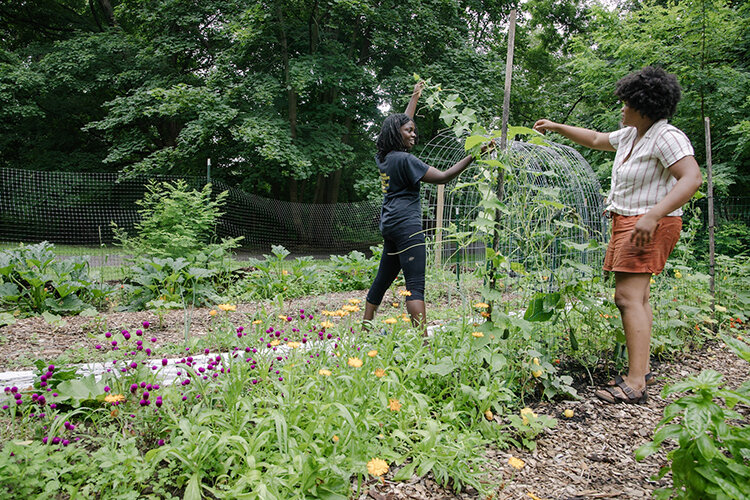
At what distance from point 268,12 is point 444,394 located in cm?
1006

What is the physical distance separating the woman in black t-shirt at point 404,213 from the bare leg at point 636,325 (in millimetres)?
1005

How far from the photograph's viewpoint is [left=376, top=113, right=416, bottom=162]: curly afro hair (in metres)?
2.53

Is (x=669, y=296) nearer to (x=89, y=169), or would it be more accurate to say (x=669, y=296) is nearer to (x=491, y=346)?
(x=491, y=346)

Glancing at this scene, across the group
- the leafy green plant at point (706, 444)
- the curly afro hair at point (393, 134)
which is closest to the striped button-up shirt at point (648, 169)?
the leafy green plant at point (706, 444)

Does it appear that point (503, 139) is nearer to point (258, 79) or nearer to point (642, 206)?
point (642, 206)

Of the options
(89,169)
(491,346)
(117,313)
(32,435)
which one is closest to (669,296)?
(491,346)

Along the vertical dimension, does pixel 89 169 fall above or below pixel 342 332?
above

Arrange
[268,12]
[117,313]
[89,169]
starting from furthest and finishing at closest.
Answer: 1. [89,169]
2. [268,12]
3. [117,313]

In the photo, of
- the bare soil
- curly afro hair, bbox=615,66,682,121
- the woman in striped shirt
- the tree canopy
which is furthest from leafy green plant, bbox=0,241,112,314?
the tree canopy

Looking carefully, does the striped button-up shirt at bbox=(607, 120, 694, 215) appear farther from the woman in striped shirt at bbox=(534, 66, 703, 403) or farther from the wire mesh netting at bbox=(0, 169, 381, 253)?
the wire mesh netting at bbox=(0, 169, 381, 253)

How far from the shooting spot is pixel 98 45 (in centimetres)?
1085

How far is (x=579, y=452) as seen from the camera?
1630mm

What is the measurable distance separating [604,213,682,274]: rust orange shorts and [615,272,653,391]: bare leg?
5 cm

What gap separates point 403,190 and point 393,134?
35cm
